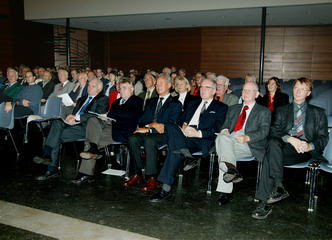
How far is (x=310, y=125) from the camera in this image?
3127 mm

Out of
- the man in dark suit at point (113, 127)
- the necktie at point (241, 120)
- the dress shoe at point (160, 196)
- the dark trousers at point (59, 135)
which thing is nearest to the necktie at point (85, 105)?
the dark trousers at point (59, 135)

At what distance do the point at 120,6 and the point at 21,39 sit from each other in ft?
16.6

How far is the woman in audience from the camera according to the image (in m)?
4.29

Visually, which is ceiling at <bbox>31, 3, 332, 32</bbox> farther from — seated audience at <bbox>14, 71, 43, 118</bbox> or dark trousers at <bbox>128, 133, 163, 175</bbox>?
dark trousers at <bbox>128, 133, 163, 175</bbox>

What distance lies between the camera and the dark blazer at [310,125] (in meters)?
3.06

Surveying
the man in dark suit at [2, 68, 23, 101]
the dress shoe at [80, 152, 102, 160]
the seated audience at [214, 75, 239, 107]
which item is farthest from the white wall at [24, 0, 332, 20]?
the dress shoe at [80, 152, 102, 160]

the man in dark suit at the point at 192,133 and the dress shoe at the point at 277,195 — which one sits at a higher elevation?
the man in dark suit at the point at 192,133

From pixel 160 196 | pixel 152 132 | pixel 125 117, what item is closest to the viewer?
pixel 160 196

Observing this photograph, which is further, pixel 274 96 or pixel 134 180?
pixel 274 96

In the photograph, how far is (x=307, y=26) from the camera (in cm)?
1254

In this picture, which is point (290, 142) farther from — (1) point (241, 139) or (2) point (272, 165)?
(1) point (241, 139)

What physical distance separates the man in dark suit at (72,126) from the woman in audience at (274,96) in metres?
2.22

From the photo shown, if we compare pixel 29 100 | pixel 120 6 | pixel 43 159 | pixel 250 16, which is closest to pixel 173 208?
pixel 43 159

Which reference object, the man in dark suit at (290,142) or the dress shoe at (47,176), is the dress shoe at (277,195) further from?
the dress shoe at (47,176)
